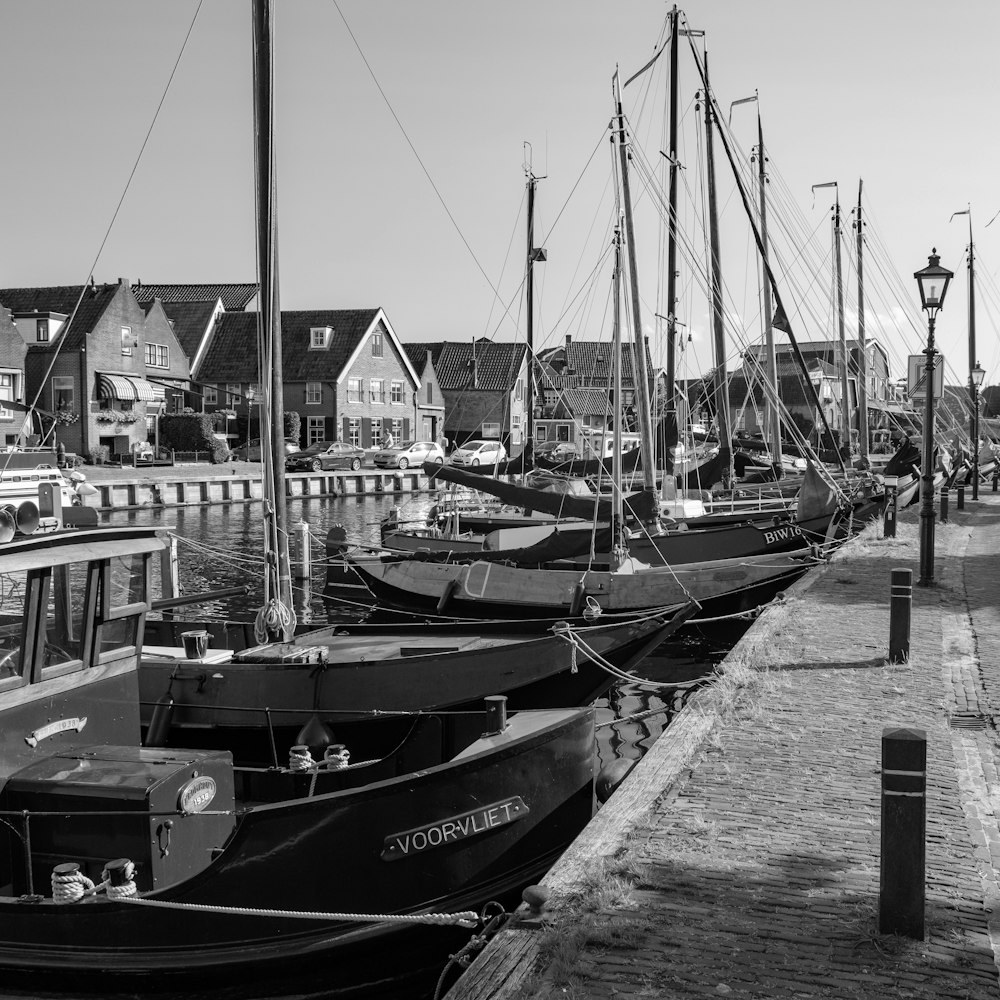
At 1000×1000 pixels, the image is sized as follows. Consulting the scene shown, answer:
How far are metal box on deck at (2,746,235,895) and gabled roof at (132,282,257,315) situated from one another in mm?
66978

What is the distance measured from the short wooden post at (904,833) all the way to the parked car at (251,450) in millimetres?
55566

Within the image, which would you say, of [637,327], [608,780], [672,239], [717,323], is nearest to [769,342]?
[717,323]

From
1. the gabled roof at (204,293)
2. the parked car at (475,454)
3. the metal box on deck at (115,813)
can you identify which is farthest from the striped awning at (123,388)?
the metal box on deck at (115,813)

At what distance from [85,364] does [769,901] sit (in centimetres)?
5431

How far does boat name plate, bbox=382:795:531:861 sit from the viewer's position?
266 inches

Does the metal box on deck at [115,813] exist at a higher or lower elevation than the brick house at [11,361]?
lower

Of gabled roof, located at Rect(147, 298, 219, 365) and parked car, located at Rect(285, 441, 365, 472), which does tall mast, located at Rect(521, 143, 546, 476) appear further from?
gabled roof, located at Rect(147, 298, 219, 365)

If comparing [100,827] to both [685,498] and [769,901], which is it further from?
[685,498]

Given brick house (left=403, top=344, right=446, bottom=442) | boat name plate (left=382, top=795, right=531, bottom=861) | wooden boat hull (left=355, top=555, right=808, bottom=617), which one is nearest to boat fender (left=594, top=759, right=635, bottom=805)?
boat name plate (left=382, top=795, right=531, bottom=861)

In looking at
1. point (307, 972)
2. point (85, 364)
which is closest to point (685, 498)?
point (307, 972)

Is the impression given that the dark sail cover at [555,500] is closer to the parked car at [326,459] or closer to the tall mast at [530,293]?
the tall mast at [530,293]

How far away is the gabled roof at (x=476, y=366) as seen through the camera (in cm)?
8038

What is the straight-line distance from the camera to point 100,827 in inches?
254

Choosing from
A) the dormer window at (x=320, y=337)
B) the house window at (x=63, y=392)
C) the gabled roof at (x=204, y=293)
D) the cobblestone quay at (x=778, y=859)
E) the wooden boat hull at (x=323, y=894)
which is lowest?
the wooden boat hull at (x=323, y=894)
